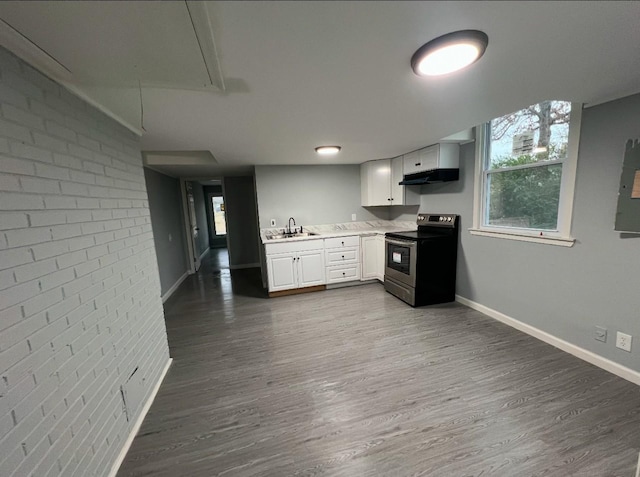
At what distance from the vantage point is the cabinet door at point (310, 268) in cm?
412

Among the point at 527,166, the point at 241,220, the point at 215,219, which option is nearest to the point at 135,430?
the point at 527,166

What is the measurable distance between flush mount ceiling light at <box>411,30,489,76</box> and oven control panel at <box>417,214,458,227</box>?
2.46 meters

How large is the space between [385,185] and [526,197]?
2.05 meters

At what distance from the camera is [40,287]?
3.50 feet

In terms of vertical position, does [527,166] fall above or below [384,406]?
above

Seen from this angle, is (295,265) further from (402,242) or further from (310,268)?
(402,242)

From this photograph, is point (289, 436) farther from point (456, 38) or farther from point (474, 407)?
point (456, 38)

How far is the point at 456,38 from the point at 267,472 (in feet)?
7.66

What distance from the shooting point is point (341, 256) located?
14.1 ft

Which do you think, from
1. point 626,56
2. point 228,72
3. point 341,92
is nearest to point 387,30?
point 341,92

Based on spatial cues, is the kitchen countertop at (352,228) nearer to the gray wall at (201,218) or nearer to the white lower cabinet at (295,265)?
the white lower cabinet at (295,265)

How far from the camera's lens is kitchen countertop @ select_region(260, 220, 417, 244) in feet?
14.2

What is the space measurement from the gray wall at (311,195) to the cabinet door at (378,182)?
0.99 feet

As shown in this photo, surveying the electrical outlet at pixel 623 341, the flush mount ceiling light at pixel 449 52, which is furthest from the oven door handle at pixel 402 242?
the flush mount ceiling light at pixel 449 52
